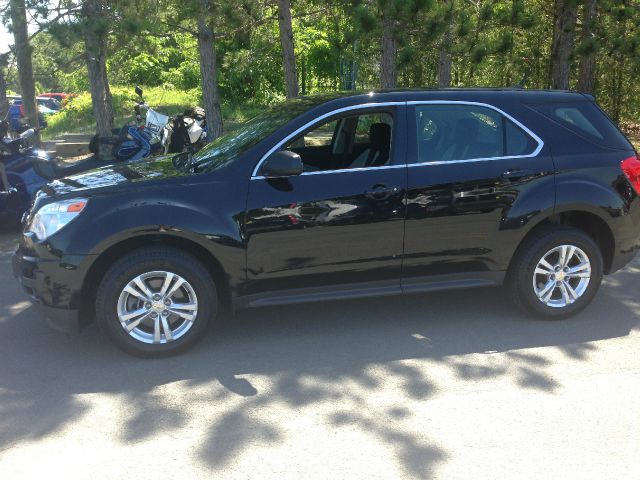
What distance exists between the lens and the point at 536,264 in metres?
5.09

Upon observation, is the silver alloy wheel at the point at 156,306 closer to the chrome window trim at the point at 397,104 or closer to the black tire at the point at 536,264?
the chrome window trim at the point at 397,104

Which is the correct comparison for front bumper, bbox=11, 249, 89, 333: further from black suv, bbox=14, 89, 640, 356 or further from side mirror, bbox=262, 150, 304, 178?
side mirror, bbox=262, 150, 304, 178

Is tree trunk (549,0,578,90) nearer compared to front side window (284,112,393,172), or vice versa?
front side window (284,112,393,172)

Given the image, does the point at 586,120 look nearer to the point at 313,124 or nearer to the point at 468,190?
the point at 468,190

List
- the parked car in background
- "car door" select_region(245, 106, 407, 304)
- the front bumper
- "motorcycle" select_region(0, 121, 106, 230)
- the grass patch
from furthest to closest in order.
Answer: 1. the parked car in background
2. the grass patch
3. "motorcycle" select_region(0, 121, 106, 230)
4. "car door" select_region(245, 106, 407, 304)
5. the front bumper

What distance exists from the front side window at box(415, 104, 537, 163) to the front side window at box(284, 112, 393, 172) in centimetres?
27

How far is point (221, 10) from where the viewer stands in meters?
9.32

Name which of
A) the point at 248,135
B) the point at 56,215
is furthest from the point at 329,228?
the point at 56,215

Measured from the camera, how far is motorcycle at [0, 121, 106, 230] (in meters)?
7.67

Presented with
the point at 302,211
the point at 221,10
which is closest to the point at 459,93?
the point at 302,211

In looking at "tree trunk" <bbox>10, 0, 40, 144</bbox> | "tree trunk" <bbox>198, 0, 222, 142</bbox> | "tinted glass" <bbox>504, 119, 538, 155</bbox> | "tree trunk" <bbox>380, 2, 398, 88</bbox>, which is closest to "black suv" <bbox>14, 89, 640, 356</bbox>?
"tinted glass" <bbox>504, 119, 538, 155</bbox>

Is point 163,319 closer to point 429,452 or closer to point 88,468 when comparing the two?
point 88,468

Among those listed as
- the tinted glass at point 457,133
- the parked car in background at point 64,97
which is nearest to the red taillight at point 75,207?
the tinted glass at point 457,133

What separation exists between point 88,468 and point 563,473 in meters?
2.35
